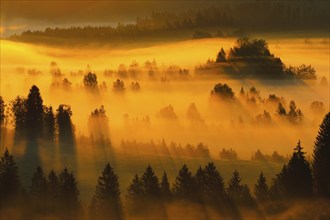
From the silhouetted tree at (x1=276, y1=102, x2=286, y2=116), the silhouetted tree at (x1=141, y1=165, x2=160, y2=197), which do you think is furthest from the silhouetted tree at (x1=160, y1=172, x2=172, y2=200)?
the silhouetted tree at (x1=276, y1=102, x2=286, y2=116)

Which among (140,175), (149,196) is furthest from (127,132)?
(149,196)

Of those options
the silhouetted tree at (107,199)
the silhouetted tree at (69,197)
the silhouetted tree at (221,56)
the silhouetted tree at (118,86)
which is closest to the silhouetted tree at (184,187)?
the silhouetted tree at (107,199)

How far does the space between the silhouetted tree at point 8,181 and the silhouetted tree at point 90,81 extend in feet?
275

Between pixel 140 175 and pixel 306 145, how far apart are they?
43.6 metres

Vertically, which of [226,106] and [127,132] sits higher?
[226,106]

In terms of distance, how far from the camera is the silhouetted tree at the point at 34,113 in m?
102

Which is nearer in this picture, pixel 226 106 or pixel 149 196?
pixel 149 196

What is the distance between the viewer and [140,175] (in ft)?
297

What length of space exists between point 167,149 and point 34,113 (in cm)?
2341

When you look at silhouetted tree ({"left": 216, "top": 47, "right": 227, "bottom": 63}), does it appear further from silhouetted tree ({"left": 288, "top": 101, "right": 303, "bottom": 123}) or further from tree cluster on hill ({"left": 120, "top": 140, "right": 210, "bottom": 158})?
tree cluster on hill ({"left": 120, "top": 140, "right": 210, "bottom": 158})

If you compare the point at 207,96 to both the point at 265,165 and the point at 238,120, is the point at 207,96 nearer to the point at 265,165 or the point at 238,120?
the point at 238,120

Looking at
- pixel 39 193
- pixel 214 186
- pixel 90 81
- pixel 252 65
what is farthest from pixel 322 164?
pixel 90 81

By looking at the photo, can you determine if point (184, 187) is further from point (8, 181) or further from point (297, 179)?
point (8, 181)

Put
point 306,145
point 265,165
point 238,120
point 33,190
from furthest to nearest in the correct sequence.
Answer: point 238,120 < point 306,145 < point 265,165 < point 33,190
